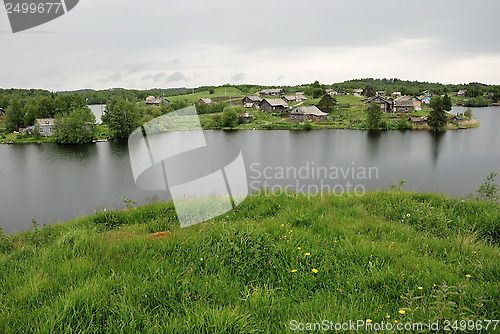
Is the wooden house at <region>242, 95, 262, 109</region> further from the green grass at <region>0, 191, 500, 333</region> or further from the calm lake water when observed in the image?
the green grass at <region>0, 191, 500, 333</region>

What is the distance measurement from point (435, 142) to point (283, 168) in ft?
93.0

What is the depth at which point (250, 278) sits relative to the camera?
411 cm

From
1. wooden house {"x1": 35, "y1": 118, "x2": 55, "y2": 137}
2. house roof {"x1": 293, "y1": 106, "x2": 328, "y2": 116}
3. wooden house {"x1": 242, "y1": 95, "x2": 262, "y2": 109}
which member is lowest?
wooden house {"x1": 35, "y1": 118, "x2": 55, "y2": 137}

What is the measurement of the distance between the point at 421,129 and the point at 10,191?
65116mm

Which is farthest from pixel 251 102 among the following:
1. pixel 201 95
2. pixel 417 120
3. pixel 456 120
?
pixel 456 120

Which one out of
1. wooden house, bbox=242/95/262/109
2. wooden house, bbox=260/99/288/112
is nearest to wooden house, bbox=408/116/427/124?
wooden house, bbox=260/99/288/112

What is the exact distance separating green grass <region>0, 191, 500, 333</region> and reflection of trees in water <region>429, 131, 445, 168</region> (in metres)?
29.8

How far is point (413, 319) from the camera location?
298 cm

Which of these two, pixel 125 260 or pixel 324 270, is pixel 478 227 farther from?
pixel 125 260

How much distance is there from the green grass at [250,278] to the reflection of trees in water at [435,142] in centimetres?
2975

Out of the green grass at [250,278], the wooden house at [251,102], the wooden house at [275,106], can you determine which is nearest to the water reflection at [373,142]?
the green grass at [250,278]

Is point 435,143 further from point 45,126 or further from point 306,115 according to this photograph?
point 45,126

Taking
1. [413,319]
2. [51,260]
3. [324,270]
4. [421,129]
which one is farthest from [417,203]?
[421,129]

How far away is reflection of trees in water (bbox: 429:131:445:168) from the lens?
32781 millimetres
